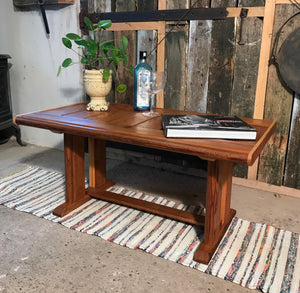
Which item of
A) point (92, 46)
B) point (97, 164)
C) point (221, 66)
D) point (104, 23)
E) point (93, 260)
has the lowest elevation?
point (93, 260)

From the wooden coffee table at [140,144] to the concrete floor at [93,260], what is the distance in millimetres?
138

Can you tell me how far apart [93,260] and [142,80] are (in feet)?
3.30

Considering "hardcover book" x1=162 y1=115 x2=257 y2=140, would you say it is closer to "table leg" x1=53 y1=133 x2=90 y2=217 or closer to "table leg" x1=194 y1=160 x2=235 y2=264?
"table leg" x1=194 y1=160 x2=235 y2=264

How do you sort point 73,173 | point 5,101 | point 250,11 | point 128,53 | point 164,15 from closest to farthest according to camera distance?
point 73,173
point 250,11
point 164,15
point 128,53
point 5,101

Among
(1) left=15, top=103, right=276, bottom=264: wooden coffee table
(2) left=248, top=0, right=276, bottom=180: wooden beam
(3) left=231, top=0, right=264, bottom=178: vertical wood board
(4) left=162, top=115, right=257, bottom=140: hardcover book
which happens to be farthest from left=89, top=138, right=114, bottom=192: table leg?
(2) left=248, top=0, right=276, bottom=180: wooden beam

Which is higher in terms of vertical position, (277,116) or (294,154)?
(277,116)

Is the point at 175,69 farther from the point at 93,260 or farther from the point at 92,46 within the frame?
the point at 93,260

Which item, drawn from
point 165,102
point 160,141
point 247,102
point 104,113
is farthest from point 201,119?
point 165,102

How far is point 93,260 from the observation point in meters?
1.53

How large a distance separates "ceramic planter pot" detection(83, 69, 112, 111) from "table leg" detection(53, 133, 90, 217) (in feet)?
0.69

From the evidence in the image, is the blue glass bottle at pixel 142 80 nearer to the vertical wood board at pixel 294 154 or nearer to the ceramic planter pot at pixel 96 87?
the ceramic planter pot at pixel 96 87

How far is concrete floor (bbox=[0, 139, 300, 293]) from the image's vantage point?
53.8 inches

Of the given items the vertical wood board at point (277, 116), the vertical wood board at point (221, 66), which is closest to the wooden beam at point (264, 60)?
the vertical wood board at point (277, 116)

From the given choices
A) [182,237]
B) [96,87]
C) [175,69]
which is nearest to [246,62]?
[175,69]
